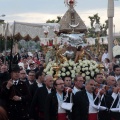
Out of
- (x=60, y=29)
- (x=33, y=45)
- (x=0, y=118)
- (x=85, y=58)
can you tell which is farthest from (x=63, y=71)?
(x=33, y=45)

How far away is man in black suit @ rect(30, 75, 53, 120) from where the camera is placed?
952cm

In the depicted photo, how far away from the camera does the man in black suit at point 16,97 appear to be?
27.6 ft

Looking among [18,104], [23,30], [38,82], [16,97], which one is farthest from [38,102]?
[23,30]

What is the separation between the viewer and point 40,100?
9648 millimetres

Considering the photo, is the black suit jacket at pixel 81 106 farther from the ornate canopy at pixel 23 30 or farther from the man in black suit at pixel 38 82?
the ornate canopy at pixel 23 30

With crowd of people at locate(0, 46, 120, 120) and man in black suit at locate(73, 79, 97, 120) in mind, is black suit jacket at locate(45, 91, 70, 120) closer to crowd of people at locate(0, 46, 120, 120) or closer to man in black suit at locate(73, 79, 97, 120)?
crowd of people at locate(0, 46, 120, 120)

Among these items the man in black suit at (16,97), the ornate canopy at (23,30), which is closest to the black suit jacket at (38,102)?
the man in black suit at (16,97)

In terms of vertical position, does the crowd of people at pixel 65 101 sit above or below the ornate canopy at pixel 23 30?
below

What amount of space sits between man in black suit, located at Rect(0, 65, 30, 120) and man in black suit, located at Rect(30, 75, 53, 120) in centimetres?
79

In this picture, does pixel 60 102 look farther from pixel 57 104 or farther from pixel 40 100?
pixel 40 100

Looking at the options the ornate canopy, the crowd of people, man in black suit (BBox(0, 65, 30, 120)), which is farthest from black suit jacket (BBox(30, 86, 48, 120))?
the ornate canopy

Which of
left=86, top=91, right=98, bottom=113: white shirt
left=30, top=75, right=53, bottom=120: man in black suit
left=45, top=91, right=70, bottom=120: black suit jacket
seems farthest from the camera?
left=30, top=75, right=53, bottom=120: man in black suit

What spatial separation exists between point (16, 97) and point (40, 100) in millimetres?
1221

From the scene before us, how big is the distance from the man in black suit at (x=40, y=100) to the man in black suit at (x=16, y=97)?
2.58ft
